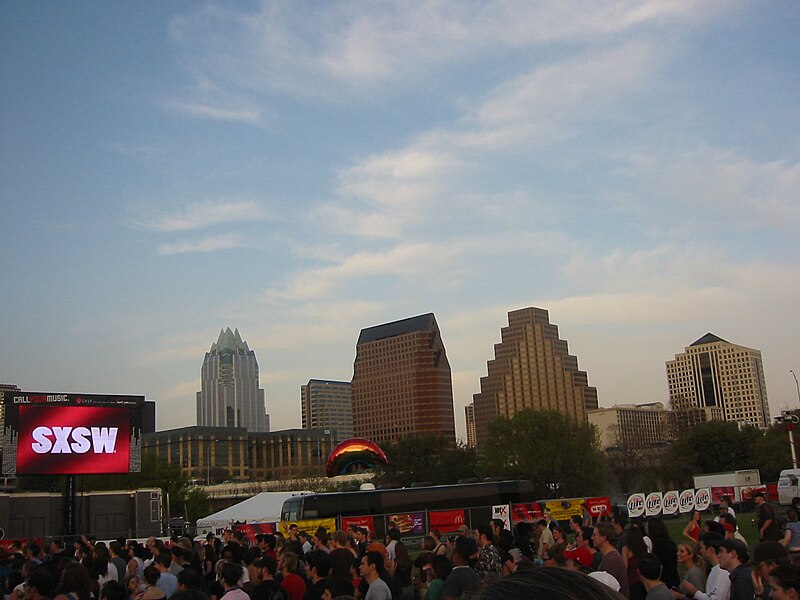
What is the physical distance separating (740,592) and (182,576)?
5832mm

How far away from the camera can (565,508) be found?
117 feet

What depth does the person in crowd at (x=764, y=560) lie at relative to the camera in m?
6.95

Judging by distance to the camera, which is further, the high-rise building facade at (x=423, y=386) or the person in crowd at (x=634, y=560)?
the high-rise building facade at (x=423, y=386)

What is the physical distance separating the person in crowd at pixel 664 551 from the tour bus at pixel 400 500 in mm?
26146

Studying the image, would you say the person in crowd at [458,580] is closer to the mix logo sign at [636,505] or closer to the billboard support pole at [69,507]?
the mix logo sign at [636,505]

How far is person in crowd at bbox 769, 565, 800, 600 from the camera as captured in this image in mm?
5215

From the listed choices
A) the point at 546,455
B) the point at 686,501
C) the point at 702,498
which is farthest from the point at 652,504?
the point at 546,455

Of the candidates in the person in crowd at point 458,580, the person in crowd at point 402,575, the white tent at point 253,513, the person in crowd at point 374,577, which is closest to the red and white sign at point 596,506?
the white tent at point 253,513

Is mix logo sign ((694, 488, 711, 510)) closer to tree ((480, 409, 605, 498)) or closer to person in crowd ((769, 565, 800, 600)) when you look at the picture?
person in crowd ((769, 565, 800, 600))

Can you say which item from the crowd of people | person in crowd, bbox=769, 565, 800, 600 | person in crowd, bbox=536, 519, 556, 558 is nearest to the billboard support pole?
the crowd of people

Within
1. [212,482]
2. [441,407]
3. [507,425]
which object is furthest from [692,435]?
[441,407]

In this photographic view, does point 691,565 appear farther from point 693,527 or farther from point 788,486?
point 788,486

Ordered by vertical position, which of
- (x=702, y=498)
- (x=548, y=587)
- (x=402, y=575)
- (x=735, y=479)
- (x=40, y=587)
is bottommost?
(x=702, y=498)

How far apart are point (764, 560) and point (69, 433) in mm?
36838
